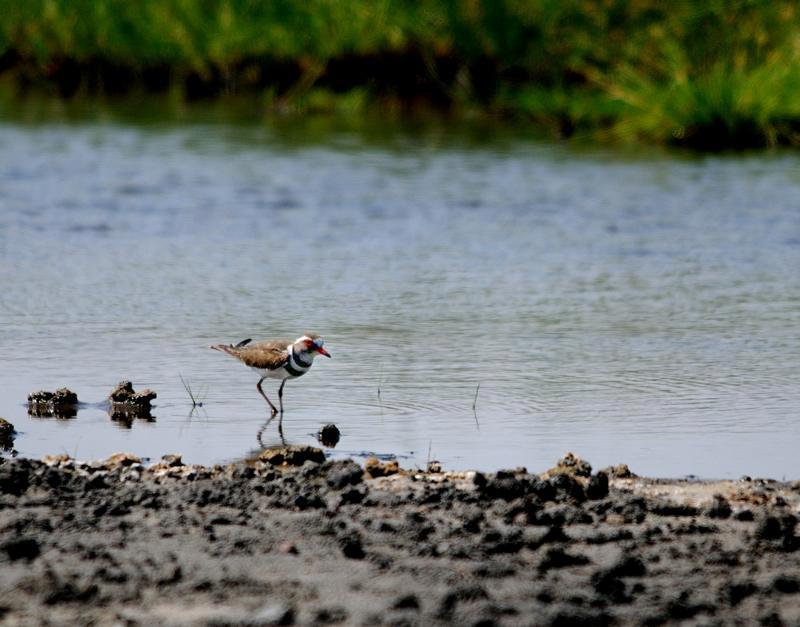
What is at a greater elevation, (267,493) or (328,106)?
(328,106)

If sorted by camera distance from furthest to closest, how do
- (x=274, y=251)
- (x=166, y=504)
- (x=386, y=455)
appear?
(x=274, y=251) → (x=386, y=455) → (x=166, y=504)

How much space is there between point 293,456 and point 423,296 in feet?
14.9

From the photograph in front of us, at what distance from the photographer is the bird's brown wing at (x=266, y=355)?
814cm

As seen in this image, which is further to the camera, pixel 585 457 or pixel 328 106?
pixel 328 106

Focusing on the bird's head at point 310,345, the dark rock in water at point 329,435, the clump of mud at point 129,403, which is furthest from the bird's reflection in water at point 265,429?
the clump of mud at point 129,403

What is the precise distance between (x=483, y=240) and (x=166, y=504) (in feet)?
25.9

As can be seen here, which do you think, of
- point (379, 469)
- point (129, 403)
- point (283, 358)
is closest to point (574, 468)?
point (379, 469)

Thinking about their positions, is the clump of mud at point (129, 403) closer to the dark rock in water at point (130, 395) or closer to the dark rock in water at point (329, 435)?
the dark rock in water at point (130, 395)

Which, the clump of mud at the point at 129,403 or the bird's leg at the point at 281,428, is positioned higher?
the clump of mud at the point at 129,403

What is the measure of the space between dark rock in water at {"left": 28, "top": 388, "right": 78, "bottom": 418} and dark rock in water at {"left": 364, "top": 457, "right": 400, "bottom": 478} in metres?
1.85

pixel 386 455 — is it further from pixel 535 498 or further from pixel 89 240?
pixel 89 240

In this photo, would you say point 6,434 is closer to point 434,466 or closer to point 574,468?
point 434,466

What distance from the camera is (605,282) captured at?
11.8m

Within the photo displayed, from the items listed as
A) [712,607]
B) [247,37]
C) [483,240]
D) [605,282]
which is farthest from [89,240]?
[247,37]
